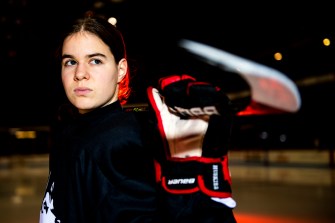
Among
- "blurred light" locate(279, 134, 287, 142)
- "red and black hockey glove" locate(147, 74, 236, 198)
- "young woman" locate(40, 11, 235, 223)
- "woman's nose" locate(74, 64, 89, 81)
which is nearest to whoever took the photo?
"red and black hockey glove" locate(147, 74, 236, 198)

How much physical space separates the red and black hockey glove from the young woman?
0.04m

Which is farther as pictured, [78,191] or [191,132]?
[78,191]

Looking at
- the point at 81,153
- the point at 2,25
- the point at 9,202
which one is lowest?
the point at 9,202

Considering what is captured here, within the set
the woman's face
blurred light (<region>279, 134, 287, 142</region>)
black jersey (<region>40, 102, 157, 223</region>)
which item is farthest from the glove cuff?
blurred light (<region>279, 134, 287, 142</region>)

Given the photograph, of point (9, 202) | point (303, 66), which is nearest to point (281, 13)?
point (303, 66)

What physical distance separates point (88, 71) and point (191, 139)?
471 mm

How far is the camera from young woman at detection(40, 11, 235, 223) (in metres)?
1.07

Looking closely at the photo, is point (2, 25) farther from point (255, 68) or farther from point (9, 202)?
point (255, 68)

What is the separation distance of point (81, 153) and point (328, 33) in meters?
9.60

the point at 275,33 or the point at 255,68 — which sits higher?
the point at 275,33

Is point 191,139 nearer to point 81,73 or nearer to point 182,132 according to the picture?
point 182,132

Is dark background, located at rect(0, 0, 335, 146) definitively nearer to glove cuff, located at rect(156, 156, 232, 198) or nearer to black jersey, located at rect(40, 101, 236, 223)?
black jersey, located at rect(40, 101, 236, 223)

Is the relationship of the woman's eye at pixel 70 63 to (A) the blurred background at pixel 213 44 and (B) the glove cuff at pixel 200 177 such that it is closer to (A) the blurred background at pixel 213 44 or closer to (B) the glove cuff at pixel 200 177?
(A) the blurred background at pixel 213 44

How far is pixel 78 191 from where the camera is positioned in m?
1.13
